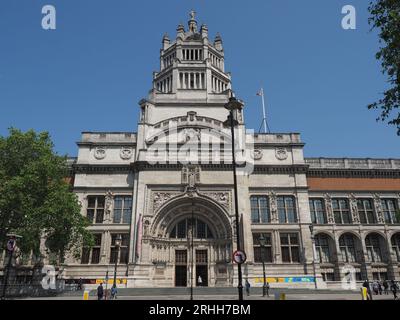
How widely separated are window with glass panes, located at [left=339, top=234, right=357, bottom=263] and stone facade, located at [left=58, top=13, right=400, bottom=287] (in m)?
0.12

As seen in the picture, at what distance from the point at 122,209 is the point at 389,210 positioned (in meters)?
33.2

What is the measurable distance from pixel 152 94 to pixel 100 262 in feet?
75.0

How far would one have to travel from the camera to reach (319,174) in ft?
128

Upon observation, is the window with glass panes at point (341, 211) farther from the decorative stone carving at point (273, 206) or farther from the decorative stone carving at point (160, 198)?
the decorative stone carving at point (160, 198)

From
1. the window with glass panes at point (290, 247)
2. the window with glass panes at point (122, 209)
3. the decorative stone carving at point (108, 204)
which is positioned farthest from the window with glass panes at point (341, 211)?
the decorative stone carving at point (108, 204)

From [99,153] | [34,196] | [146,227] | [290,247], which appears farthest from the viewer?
[99,153]

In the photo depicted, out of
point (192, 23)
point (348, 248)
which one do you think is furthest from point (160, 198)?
point (192, 23)

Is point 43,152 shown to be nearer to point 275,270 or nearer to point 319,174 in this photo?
point 275,270

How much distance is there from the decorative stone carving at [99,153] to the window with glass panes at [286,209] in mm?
22311

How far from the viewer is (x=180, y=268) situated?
116 feet

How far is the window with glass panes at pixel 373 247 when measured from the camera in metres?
36.4

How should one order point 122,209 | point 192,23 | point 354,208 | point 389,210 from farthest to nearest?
point 192,23 → point 389,210 → point 354,208 → point 122,209

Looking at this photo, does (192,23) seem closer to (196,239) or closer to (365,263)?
(196,239)
